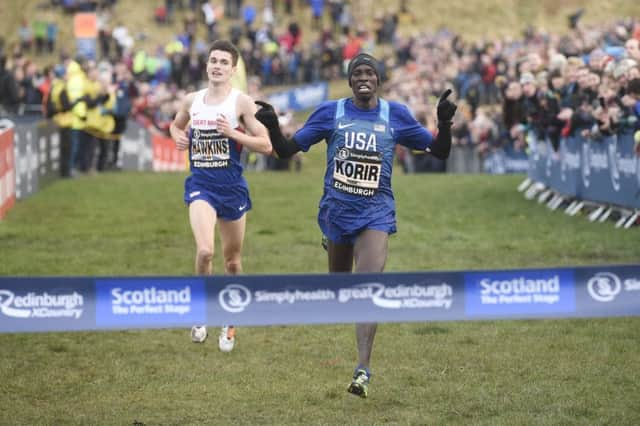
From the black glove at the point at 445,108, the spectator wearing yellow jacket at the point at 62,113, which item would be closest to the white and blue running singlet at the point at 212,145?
the black glove at the point at 445,108

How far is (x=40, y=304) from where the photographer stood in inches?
239

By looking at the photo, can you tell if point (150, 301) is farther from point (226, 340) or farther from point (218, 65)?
point (226, 340)

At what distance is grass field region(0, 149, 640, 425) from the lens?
8219 mm

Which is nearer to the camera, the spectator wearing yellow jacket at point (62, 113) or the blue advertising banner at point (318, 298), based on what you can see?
the blue advertising banner at point (318, 298)

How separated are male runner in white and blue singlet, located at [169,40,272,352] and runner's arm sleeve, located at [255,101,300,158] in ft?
4.17

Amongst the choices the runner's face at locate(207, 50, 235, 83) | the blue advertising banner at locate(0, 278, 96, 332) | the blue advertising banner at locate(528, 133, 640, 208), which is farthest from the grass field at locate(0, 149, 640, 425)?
the runner's face at locate(207, 50, 235, 83)

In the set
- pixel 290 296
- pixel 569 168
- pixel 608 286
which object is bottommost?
pixel 290 296

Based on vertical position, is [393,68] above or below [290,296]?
above

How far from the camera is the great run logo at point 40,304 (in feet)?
19.9

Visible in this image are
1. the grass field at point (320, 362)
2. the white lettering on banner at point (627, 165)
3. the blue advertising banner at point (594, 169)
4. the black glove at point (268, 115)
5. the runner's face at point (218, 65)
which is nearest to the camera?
the black glove at point (268, 115)

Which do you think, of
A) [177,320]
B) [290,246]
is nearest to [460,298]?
[177,320]

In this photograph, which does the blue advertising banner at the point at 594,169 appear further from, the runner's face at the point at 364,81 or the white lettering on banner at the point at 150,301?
the white lettering on banner at the point at 150,301

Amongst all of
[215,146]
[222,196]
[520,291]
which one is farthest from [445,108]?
[222,196]

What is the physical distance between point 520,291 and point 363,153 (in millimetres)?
2488
